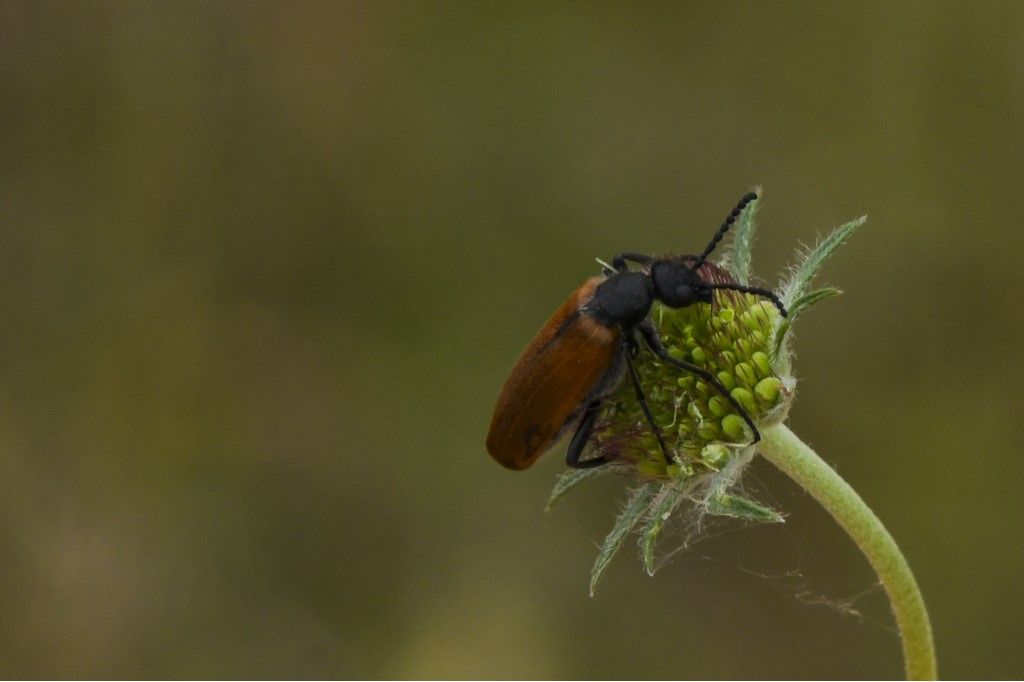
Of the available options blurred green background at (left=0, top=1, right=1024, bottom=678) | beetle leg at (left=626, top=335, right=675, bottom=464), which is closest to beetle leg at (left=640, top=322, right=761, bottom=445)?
beetle leg at (left=626, top=335, right=675, bottom=464)

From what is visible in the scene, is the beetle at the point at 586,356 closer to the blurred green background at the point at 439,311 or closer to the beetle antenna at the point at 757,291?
the beetle antenna at the point at 757,291

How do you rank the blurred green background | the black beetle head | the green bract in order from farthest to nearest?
the blurred green background < the black beetle head < the green bract

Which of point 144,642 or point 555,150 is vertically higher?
point 555,150

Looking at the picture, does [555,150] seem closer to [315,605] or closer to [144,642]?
[315,605]

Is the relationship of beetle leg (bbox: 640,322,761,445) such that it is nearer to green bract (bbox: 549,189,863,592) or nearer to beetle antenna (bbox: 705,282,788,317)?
green bract (bbox: 549,189,863,592)

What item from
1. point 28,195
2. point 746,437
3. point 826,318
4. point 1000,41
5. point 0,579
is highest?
point 1000,41

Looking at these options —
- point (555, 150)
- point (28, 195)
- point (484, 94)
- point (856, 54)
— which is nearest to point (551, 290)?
point (555, 150)

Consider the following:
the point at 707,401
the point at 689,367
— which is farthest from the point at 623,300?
the point at 707,401
